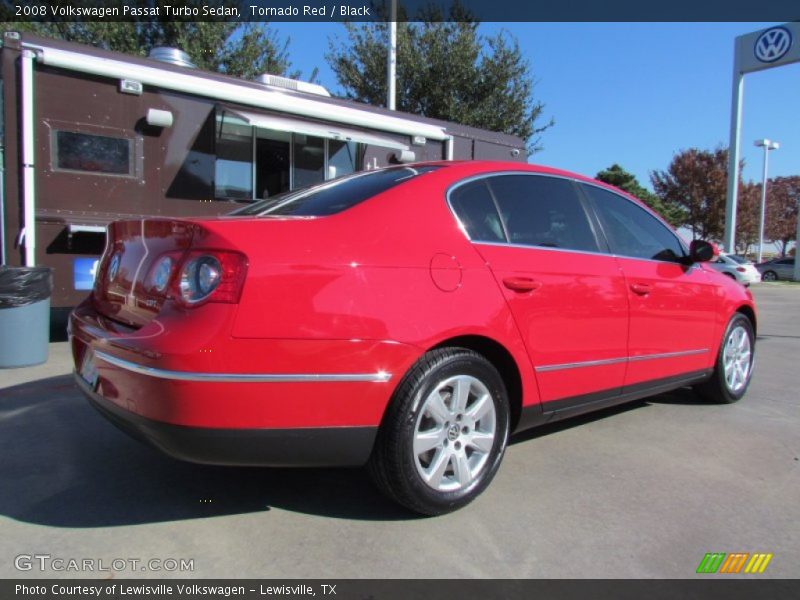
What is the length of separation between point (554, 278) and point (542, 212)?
0.43 metres

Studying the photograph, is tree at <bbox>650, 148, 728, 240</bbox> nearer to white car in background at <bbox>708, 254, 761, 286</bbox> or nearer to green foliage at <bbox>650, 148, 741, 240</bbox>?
green foliage at <bbox>650, 148, 741, 240</bbox>

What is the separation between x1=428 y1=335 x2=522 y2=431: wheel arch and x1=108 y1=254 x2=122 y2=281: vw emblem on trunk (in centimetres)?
158

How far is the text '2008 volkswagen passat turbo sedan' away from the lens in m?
2.29

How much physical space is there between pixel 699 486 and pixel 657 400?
1800 mm

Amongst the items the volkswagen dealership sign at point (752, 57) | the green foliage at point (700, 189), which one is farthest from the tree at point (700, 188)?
the volkswagen dealership sign at point (752, 57)

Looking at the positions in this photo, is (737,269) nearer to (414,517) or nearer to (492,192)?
(492,192)

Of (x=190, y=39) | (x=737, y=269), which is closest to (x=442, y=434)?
(x=190, y=39)

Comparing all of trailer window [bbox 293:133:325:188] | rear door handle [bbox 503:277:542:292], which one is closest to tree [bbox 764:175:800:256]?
trailer window [bbox 293:133:325:188]

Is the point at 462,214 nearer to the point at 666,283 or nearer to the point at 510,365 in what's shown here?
the point at 510,365

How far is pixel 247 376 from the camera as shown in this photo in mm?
2281

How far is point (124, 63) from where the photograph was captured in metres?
6.14

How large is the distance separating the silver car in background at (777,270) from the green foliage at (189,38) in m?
29.0

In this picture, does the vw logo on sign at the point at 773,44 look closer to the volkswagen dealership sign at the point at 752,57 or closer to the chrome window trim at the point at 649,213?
the volkswagen dealership sign at the point at 752,57
